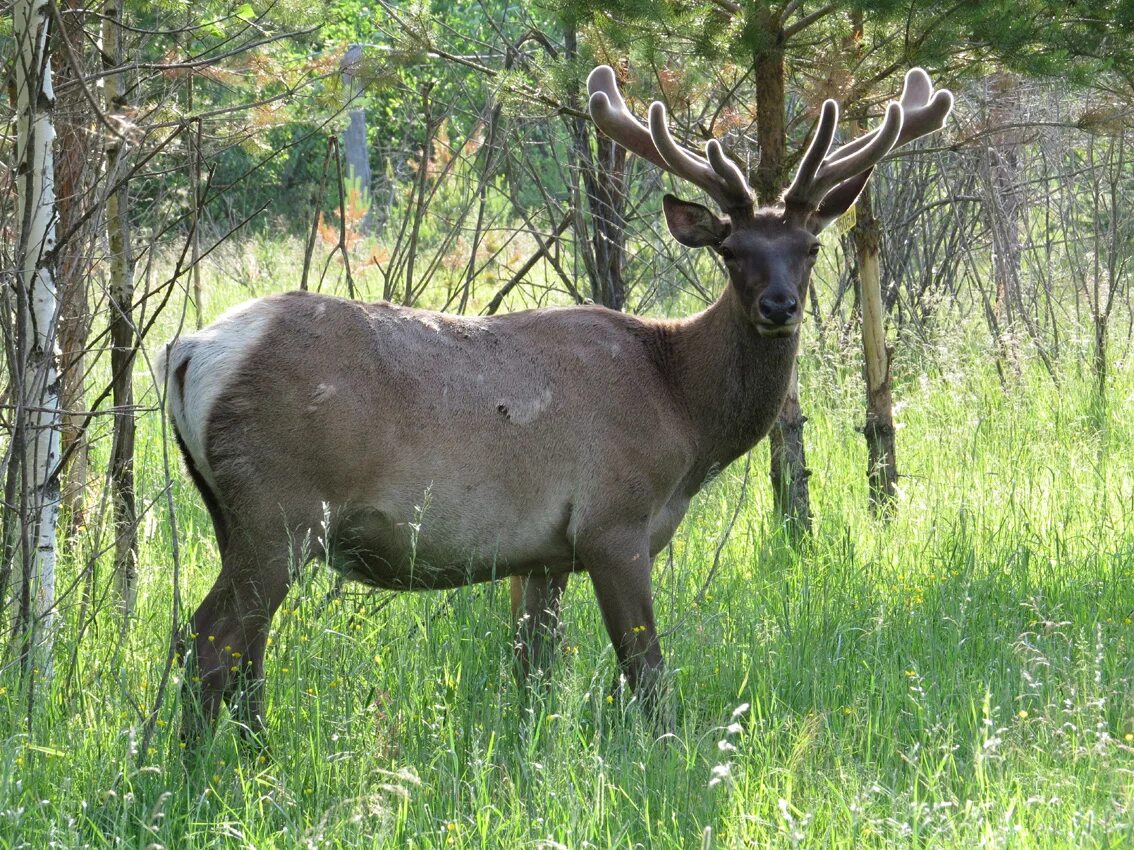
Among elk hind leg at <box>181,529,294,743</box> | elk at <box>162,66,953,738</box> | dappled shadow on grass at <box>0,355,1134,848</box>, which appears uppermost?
elk at <box>162,66,953,738</box>

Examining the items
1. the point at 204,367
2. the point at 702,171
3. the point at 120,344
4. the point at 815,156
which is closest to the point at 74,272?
the point at 120,344

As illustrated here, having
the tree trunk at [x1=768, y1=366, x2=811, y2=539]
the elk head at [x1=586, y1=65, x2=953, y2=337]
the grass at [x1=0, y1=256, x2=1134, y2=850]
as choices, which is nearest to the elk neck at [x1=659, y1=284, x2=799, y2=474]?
the elk head at [x1=586, y1=65, x2=953, y2=337]

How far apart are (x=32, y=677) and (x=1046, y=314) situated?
8.86 meters

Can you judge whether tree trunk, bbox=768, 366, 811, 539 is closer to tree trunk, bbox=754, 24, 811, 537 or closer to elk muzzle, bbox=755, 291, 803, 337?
tree trunk, bbox=754, 24, 811, 537

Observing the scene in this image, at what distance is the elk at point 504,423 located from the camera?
4320mm

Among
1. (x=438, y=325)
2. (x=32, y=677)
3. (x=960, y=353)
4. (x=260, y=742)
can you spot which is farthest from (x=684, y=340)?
(x=960, y=353)

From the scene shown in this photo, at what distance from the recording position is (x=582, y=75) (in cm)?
593

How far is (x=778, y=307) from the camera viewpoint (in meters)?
4.86

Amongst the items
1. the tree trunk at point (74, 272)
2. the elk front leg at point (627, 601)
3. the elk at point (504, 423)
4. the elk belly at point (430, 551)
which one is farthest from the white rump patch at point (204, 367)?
the elk front leg at point (627, 601)

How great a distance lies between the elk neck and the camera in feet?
17.2

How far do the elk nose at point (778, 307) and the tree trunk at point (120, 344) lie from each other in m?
2.40

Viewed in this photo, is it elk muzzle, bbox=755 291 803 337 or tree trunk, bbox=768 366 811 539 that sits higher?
elk muzzle, bbox=755 291 803 337

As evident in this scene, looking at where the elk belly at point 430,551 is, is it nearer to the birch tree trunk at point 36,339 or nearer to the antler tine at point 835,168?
the birch tree trunk at point 36,339

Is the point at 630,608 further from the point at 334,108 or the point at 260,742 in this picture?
the point at 334,108
